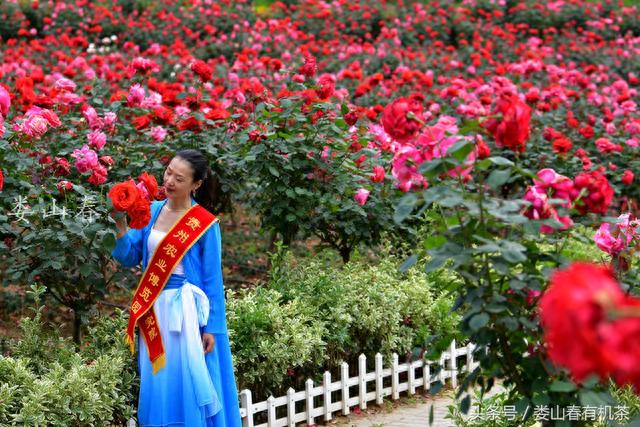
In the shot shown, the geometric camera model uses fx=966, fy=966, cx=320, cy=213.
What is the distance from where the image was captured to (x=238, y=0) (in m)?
15.4

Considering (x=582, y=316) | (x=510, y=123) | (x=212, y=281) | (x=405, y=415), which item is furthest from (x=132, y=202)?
(x=582, y=316)

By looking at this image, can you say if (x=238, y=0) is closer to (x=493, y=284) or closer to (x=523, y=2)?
(x=523, y=2)

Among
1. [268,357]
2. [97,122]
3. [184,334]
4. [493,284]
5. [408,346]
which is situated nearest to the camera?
[493,284]

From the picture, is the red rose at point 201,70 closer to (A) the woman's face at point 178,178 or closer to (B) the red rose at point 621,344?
(A) the woman's face at point 178,178

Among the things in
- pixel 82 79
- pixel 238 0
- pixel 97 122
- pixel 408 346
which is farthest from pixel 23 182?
pixel 238 0

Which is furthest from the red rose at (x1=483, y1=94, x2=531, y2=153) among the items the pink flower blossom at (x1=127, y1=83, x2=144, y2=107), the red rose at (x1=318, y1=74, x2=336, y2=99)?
the pink flower blossom at (x1=127, y1=83, x2=144, y2=107)

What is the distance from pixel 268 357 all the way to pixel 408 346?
121 centimetres

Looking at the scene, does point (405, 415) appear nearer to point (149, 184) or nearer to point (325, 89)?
point (325, 89)

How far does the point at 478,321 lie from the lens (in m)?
2.91

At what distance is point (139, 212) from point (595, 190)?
1.77 meters

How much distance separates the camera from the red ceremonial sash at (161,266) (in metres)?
4.10

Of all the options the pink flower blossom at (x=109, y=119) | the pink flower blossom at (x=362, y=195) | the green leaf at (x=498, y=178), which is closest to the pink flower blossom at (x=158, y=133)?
the pink flower blossom at (x=109, y=119)

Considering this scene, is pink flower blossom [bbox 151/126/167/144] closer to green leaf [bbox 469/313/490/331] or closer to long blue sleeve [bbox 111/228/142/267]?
long blue sleeve [bbox 111/228/142/267]

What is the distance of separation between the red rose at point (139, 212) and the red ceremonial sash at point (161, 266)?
0.26 m
